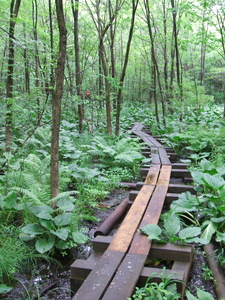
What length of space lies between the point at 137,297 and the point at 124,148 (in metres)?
4.85

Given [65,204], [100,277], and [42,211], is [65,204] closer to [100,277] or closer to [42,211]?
[42,211]

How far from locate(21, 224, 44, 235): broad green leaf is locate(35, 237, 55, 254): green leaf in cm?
10

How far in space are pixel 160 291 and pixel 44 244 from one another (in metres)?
1.47

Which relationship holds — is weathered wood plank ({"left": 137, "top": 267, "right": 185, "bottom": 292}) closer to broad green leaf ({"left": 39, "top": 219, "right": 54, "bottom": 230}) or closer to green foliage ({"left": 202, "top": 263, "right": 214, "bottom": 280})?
green foliage ({"left": 202, "top": 263, "right": 214, "bottom": 280})

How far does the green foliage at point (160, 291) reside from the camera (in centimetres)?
217

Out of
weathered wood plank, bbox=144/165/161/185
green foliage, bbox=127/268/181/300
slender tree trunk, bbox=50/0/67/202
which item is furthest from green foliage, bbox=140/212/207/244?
weathered wood plank, bbox=144/165/161/185

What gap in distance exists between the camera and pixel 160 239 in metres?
2.98

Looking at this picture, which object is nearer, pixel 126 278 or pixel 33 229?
pixel 126 278

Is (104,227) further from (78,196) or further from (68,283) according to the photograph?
(78,196)

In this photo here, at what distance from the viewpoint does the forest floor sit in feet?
8.79

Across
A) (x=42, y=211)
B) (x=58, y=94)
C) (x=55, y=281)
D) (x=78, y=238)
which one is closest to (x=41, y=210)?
(x=42, y=211)

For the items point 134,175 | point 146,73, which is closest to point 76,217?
point 134,175

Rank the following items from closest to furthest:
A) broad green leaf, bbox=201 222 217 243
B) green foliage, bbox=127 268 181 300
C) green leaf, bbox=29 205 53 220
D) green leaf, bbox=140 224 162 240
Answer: green foliage, bbox=127 268 181 300, green leaf, bbox=140 224 162 240, broad green leaf, bbox=201 222 217 243, green leaf, bbox=29 205 53 220

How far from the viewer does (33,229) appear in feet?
10.5
